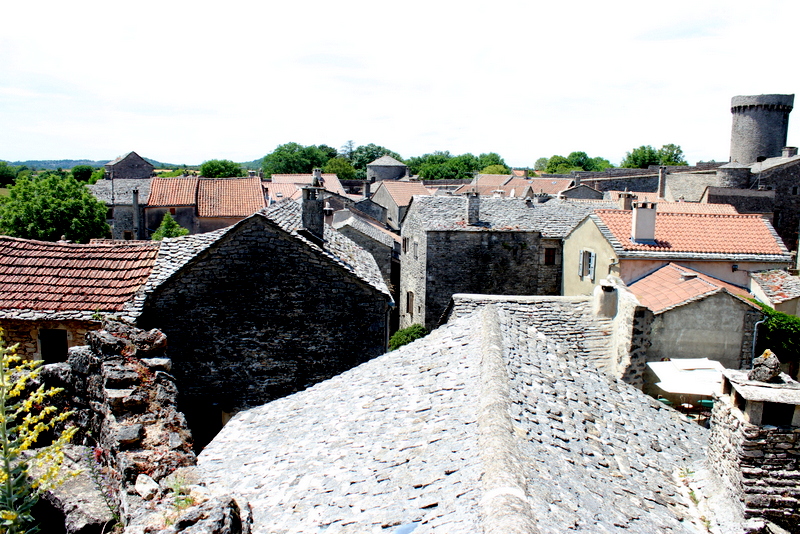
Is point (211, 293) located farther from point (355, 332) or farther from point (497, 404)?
point (497, 404)

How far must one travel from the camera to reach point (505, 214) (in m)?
29.4

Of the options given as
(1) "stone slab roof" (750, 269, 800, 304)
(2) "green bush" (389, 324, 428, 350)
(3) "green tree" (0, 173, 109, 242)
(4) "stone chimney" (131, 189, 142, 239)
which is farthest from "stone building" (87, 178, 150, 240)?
(1) "stone slab roof" (750, 269, 800, 304)

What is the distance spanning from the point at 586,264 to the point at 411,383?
54.6ft

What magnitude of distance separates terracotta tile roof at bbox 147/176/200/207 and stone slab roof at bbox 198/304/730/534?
126 feet

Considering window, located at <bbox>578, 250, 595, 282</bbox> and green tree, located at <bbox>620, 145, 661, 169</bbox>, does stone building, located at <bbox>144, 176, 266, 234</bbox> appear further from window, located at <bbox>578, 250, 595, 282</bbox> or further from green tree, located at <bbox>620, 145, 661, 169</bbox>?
green tree, located at <bbox>620, 145, 661, 169</bbox>

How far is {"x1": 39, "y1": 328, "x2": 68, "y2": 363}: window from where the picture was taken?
41.9ft

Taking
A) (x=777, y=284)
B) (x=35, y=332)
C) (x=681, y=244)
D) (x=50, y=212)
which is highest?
(x=50, y=212)

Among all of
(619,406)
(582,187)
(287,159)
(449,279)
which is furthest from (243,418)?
(287,159)

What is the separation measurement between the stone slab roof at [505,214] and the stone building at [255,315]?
14272 millimetres

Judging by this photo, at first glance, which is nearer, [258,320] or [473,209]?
[258,320]

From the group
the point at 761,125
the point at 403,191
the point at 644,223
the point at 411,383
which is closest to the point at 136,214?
the point at 403,191

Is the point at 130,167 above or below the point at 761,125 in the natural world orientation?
below

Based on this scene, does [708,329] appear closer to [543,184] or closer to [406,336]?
[406,336]

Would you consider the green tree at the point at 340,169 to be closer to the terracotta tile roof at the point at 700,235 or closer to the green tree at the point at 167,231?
the green tree at the point at 167,231
